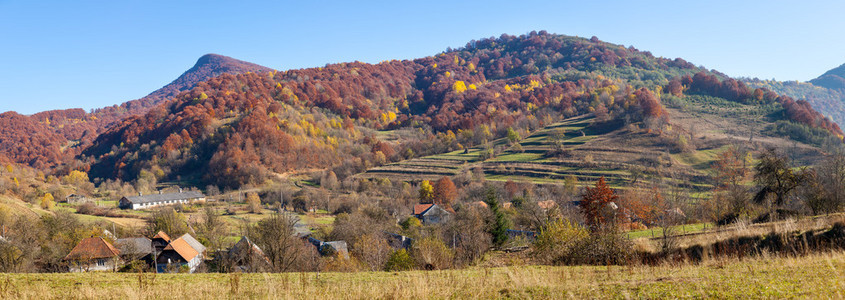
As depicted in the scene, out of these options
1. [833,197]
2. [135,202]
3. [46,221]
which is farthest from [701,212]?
[135,202]

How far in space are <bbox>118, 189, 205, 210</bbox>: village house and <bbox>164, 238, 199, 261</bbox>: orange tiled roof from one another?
159 feet

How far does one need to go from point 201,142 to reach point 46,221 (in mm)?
→ 83284

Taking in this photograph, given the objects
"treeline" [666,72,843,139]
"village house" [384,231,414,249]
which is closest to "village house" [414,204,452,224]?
"village house" [384,231,414,249]

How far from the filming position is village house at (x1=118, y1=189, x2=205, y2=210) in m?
77.7

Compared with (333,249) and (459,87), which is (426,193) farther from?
(459,87)

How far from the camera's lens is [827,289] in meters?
5.08

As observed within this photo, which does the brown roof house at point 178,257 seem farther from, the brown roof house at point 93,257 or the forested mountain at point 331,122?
the forested mountain at point 331,122

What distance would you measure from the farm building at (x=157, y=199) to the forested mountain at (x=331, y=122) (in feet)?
45.8

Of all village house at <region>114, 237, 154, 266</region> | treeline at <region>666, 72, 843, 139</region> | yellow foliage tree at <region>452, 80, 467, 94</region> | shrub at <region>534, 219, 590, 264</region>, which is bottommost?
village house at <region>114, 237, 154, 266</region>

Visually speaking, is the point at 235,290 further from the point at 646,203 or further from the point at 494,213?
the point at 646,203

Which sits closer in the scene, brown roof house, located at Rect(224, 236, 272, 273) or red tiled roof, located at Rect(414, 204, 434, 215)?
brown roof house, located at Rect(224, 236, 272, 273)

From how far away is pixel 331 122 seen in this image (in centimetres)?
14212

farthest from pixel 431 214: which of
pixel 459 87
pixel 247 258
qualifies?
pixel 459 87

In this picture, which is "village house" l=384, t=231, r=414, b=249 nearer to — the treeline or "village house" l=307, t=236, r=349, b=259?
"village house" l=307, t=236, r=349, b=259
